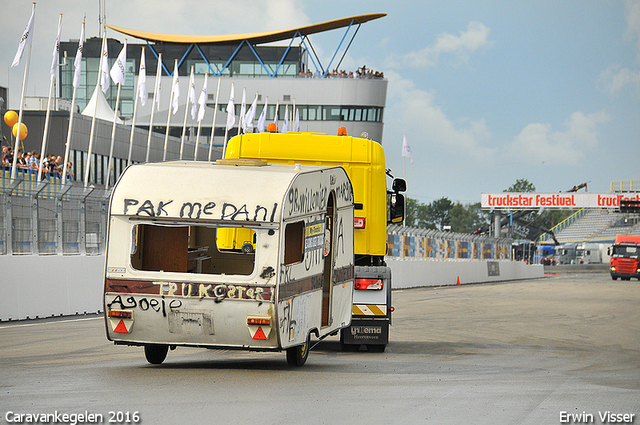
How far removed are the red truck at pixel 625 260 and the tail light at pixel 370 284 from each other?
48857 mm

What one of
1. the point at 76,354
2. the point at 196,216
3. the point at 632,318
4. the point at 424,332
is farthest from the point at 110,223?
the point at 632,318

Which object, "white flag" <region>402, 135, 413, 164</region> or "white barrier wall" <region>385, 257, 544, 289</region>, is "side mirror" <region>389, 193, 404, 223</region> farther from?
"white flag" <region>402, 135, 413, 164</region>

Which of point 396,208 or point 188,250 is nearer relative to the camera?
point 188,250

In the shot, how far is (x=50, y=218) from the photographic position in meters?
19.7

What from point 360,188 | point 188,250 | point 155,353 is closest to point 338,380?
point 155,353

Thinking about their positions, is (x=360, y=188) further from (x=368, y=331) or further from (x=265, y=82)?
(x=265, y=82)

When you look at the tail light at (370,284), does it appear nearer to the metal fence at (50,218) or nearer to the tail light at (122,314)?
the tail light at (122,314)

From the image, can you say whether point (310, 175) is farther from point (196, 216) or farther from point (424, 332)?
point (424, 332)

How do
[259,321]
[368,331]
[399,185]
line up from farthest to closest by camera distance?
[399,185], [368,331], [259,321]

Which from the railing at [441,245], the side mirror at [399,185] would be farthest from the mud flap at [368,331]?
the railing at [441,245]

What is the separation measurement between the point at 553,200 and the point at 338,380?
72937 millimetres

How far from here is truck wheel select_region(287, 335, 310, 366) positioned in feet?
36.4

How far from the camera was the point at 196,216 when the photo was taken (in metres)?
10.1

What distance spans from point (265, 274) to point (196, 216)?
104cm
